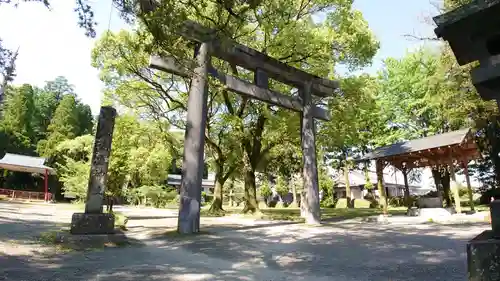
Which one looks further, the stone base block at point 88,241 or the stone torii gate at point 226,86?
the stone torii gate at point 226,86

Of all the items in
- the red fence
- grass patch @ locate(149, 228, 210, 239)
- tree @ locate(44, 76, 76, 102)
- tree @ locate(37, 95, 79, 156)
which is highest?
tree @ locate(44, 76, 76, 102)

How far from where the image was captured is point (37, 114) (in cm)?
3838

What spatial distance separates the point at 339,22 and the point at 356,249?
10162mm

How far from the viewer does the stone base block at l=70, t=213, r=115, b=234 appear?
7617mm

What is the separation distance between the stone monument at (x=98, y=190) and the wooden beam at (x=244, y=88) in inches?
72.3

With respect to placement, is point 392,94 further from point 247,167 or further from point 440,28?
point 440,28

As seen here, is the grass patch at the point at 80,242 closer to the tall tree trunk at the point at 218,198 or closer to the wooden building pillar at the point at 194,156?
the wooden building pillar at the point at 194,156

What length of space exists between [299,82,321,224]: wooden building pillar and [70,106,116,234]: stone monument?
716 centimetres

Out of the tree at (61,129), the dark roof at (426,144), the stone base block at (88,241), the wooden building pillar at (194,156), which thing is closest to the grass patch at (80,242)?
the stone base block at (88,241)

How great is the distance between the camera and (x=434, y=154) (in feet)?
55.7

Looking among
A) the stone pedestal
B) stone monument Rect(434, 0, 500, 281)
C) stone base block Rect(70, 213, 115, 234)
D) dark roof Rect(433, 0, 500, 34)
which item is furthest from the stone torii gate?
the stone pedestal

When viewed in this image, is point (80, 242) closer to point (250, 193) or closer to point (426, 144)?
point (250, 193)

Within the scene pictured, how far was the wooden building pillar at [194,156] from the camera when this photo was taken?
31.3 feet

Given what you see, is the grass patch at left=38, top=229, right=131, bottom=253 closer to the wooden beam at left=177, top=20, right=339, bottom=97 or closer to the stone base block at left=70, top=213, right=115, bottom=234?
the stone base block at left=70, top=213, right=115, bottom=234
